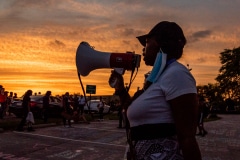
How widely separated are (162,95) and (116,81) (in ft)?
1.85

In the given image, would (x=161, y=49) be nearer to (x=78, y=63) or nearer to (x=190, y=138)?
(x=190, y=138)

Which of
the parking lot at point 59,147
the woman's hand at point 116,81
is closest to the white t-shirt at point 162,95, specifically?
the woman's hand at point 116,81

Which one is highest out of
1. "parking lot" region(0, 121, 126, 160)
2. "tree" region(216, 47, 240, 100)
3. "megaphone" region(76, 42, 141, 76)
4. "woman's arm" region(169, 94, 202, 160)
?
"tree" region(216, 47, 240, 100)

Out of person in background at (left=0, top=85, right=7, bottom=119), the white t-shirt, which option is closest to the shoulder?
the white t-shirt

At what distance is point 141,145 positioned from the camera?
7.17 feet

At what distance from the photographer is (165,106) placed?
2109 mm

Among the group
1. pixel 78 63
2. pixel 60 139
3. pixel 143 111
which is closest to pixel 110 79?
pixel 78 63

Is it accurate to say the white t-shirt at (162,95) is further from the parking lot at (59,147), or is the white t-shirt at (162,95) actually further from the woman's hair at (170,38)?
the parking lot at (59,147)

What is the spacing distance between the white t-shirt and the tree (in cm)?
7441

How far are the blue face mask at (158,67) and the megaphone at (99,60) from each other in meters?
0.42

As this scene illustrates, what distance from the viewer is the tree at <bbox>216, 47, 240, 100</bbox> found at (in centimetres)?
7375

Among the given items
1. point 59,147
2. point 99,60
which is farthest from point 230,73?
point 99,60

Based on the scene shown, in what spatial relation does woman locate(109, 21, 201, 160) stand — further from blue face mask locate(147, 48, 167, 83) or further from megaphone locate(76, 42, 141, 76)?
megaphone locate(76, 42, 141, 76)

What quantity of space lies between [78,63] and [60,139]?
32.3 ft
